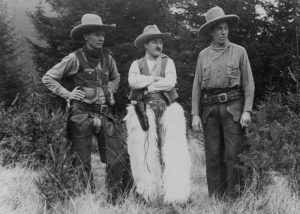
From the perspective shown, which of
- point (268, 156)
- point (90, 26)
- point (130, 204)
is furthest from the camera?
point (90, 26)

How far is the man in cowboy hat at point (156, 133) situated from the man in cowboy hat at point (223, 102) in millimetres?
398

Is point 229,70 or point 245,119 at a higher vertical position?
point 229,70

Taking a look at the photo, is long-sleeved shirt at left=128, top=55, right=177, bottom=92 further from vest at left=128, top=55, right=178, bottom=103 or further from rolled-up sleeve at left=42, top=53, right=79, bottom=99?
rolled-up sleeve at left=42, top=53, right=79, bottom=99

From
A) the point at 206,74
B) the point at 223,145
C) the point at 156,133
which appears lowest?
the point at 223,145

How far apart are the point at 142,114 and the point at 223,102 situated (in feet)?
3.31

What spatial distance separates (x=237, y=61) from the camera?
17.4 ft

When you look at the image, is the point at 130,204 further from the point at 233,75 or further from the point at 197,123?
the point at 233,75

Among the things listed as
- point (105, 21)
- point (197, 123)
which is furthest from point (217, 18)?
point (105, 21)

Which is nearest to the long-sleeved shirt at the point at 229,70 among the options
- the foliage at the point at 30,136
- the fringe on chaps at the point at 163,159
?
the fringe on chaps at the point at 163,159

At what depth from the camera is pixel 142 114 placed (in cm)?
531

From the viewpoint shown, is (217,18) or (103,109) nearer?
(217,18)

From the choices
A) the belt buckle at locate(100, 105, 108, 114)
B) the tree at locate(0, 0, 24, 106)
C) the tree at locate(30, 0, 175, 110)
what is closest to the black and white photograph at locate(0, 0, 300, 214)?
the belt buckle at locate(100, 105, 108, 114)

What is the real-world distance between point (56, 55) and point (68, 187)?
1494cm

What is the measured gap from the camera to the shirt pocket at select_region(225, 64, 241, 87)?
5.25m
